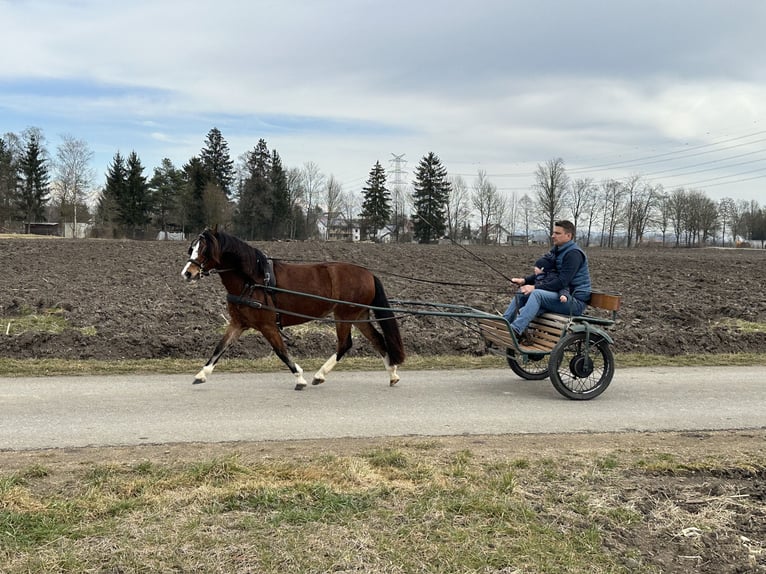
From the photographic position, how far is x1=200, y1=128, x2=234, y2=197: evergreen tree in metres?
85.4

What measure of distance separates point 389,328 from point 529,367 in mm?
2223

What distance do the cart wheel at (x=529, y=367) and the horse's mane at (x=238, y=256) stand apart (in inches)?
133

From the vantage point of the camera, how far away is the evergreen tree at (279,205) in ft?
262

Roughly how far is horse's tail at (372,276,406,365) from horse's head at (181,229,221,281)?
Result: 2.08m

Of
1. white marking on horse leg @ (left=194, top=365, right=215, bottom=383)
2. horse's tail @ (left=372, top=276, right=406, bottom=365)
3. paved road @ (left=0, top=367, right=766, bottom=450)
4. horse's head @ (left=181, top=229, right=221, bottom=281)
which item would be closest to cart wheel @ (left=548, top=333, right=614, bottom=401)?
paved road @ (left=0, top=367, right=766, bottom=450)

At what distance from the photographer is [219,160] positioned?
86.4 m

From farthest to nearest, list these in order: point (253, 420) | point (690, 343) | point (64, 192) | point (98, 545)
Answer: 1. point (64, 192)
2. point (690, 343)
3. point (253, 420)
4. point (98, 545)

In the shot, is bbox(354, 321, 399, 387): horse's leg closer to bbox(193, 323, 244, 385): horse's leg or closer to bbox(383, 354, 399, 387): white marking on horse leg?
bbox(383, 354, 399, 387): white marking on horse leg

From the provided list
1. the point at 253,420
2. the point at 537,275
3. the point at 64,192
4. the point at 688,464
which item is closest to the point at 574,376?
the point at 537,275

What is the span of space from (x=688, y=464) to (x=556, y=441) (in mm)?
1154

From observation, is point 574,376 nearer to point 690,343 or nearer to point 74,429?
point 690,343

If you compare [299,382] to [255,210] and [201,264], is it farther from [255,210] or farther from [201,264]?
[255,210]

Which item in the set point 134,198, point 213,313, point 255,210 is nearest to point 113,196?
point 134,198

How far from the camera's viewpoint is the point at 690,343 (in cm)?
1076
